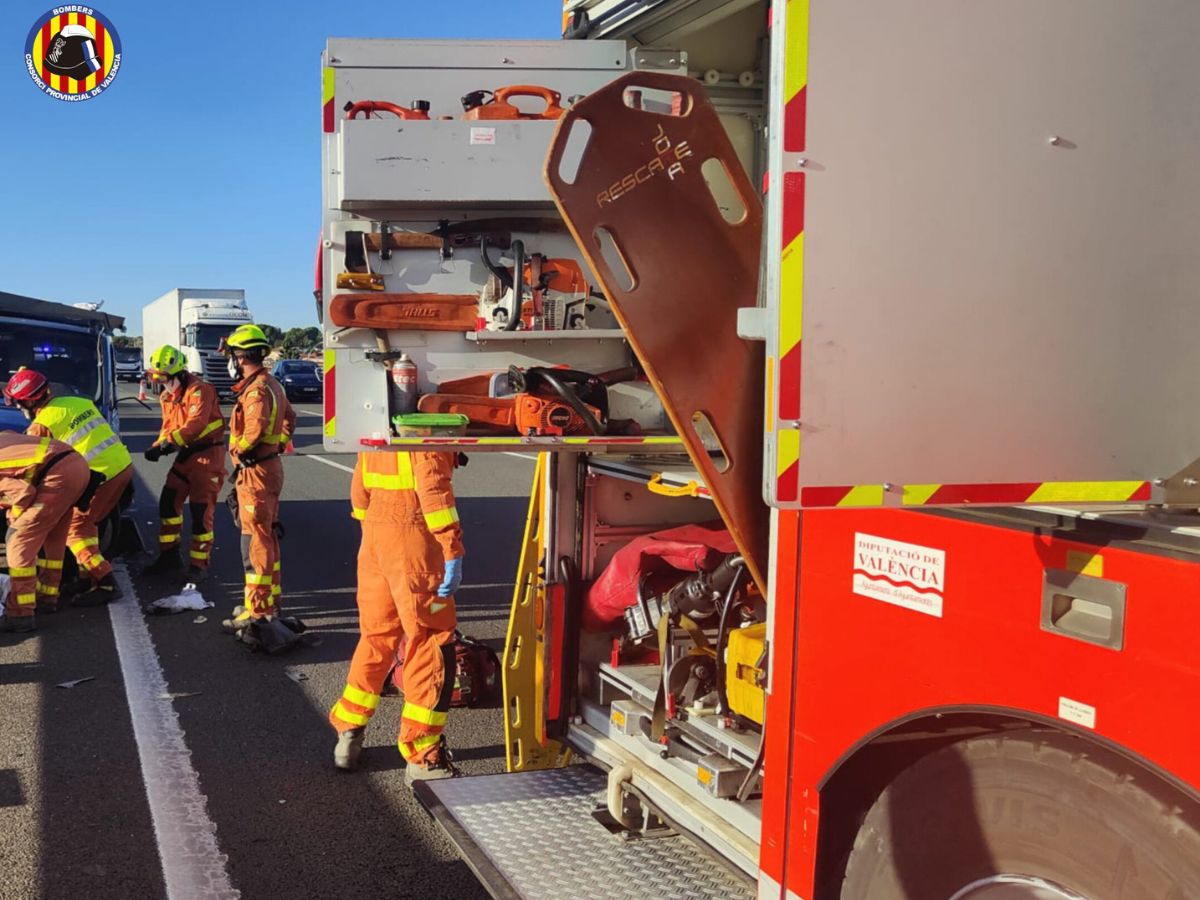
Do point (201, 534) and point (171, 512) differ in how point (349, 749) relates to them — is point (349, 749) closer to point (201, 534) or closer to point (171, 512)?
point (201, 534)

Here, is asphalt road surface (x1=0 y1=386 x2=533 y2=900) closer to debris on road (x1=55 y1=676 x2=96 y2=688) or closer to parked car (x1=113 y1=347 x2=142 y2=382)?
debris on road (x1=55 y1=676 x2=96 y2=688)

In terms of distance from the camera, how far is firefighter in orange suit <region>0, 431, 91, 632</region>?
284 inches

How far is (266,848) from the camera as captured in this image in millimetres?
4121

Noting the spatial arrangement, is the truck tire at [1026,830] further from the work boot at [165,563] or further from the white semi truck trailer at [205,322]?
the white semi truck trailer at [205,322]

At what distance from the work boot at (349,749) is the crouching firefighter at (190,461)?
453cm

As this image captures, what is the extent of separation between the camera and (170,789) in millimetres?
4660

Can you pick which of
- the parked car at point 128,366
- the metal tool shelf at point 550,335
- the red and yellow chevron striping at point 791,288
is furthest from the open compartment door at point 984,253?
the parked car at point 128,366

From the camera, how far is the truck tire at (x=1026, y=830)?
1.71 meters

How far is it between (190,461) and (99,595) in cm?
150

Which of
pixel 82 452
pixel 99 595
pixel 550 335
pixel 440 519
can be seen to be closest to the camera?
pixel 550 335

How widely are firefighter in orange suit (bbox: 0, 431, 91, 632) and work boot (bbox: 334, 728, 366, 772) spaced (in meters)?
3.46

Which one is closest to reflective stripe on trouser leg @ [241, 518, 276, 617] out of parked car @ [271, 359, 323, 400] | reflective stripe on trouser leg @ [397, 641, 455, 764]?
reflective stripe on trouser leg @ [397, 641, 455, 764]

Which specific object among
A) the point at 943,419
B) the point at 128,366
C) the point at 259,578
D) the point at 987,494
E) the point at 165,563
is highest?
the point at 128,366

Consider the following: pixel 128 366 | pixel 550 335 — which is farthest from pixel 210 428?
pixel 128 366
